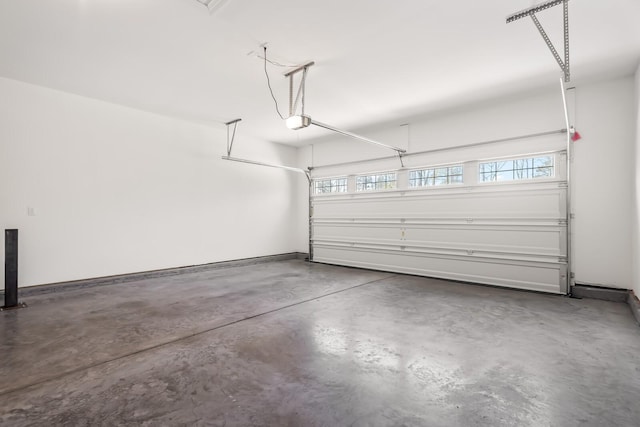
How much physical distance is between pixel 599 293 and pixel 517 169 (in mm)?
2119

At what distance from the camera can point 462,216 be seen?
5.55 meters

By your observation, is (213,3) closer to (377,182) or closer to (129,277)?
(129,277)

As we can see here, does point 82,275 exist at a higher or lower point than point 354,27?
lower

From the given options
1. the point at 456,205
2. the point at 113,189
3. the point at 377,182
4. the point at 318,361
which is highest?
the point at 377,182

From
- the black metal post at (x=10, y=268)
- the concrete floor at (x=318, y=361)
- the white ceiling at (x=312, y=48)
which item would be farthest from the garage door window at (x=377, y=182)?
the black metal post at (x=10, y=268)

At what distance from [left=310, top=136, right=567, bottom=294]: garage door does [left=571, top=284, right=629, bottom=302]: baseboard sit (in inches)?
6.5

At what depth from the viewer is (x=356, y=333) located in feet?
10.3

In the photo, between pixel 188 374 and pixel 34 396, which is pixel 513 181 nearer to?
pixel 188 374

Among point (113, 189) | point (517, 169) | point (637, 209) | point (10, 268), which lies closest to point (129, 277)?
point (113, 189)

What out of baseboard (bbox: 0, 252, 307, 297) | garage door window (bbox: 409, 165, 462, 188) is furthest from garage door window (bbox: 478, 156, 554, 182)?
A: baseboard (bbox: 0, 252, 307, 297)

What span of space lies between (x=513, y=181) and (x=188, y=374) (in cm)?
529

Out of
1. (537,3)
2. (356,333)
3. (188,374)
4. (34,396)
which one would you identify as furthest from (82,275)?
(537,3)

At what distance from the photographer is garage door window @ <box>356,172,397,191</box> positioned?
6645mm

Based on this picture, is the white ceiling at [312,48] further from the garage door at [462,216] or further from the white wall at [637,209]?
the garage door at [462,216]
